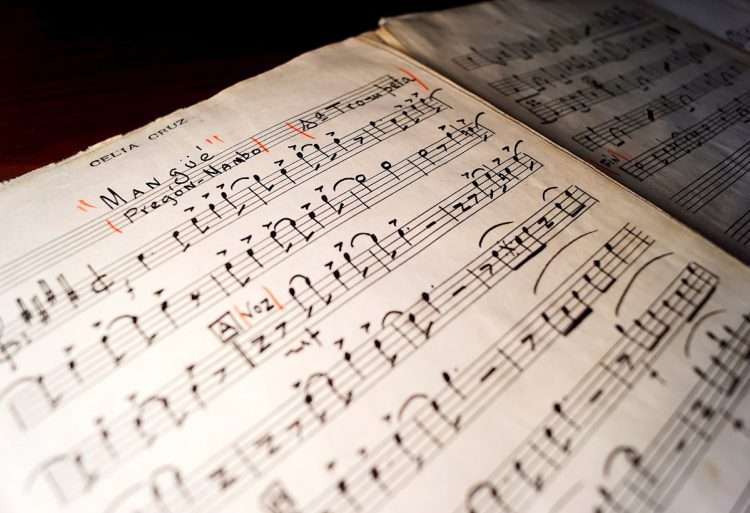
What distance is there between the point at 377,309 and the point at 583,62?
389mm

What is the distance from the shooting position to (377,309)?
357 millimetres

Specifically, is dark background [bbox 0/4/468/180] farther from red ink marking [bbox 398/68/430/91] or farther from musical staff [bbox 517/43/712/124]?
musical staff [bbox 517/43/712/124]

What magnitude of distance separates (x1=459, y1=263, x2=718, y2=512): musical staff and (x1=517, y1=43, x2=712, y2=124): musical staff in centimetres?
20

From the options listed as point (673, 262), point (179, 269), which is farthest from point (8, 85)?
point (673, 262)

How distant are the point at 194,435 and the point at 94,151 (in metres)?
0.24

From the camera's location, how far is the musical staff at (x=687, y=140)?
1.58ft

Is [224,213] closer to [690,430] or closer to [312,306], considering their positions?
[312,306]

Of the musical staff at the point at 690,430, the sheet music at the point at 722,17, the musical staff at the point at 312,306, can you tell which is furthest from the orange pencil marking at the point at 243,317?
the sheet music at the point at 722,17

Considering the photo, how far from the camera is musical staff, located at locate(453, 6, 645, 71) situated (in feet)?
1.87

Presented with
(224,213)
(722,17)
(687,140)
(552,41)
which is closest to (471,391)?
(224,213)

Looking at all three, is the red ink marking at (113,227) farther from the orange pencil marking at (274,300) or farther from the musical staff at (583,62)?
the musical staff at (583,62)

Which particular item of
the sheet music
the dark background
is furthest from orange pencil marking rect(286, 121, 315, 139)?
the sheet music

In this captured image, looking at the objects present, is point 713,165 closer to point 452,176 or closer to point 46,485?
point 452,176

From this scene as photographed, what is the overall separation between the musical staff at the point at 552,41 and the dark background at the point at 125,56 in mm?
136
